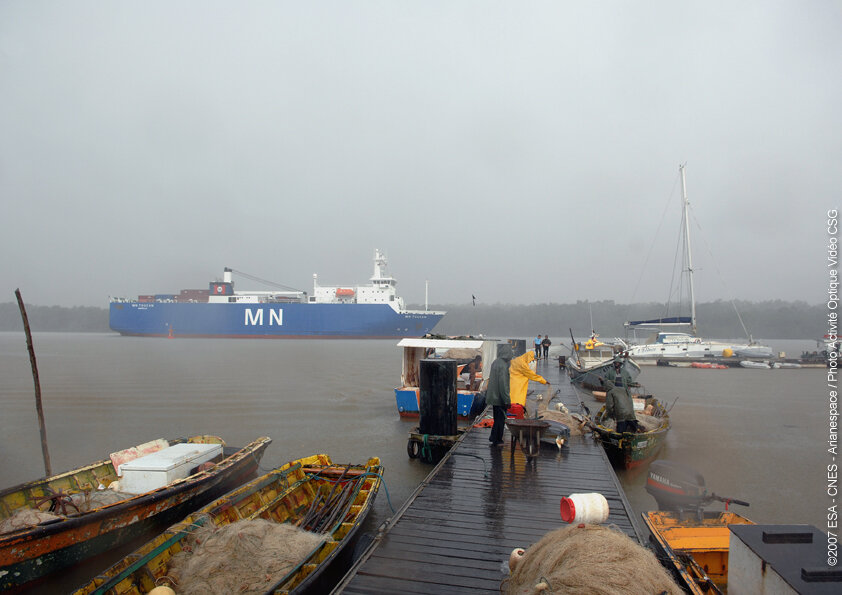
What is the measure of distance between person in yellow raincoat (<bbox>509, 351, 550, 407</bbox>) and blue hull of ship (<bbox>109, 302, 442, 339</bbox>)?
41847 millimetres

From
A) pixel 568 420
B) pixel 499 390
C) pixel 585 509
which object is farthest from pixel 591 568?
pixel 568 420

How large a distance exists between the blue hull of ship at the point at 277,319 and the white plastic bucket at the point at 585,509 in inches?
1823

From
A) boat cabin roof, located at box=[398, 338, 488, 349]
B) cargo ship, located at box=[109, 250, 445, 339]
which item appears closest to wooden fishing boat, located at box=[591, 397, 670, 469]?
boat cabin roof, located at box=[398, 338, 488, 349]

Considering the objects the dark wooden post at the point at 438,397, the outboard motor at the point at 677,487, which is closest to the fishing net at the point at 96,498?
the dark wooden post at the point at 438,397

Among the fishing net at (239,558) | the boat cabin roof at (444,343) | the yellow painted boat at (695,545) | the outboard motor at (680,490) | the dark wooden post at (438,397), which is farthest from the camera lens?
the boat cabin roof at (444,343)

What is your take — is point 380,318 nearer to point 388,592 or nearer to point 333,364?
point 333,364

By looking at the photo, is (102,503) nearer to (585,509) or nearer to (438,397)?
(438,397)

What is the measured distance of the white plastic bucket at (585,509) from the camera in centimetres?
336

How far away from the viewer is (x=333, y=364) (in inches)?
1136

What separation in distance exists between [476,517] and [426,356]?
9997 mm

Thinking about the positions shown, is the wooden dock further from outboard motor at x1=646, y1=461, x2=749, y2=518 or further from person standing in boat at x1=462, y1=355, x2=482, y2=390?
person standing in boat at x1=462, y1=355, x2=482, y2=390

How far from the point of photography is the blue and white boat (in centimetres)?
1337

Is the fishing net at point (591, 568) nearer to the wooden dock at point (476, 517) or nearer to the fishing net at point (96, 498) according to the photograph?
the wooden dock at point (476, 517)

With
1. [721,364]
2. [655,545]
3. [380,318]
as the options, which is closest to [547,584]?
[655,545]
